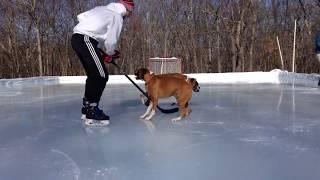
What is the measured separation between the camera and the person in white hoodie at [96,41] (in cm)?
344

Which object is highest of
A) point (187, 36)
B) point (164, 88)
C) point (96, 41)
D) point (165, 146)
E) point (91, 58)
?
point (187, 36)

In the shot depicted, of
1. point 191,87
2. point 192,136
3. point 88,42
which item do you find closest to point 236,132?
point 192,136

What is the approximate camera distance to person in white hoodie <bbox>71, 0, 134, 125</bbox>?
344 centimetres

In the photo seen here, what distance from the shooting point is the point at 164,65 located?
13664 mm

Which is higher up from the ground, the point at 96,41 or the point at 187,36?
the point at 187,36

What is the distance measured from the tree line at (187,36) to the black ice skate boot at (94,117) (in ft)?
57.0

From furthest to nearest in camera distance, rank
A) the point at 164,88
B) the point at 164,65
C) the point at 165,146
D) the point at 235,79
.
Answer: the point at 164,65
the point at 235,79
the point at 164,88
the point at 165,146

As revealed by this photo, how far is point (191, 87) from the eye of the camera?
394 cm

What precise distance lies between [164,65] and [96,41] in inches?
399

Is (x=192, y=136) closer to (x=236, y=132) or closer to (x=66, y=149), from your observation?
(x=236, y=132)

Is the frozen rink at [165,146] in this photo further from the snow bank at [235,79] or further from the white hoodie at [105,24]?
the snow bank at [235,79]

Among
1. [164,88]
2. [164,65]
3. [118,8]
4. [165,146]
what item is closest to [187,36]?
[164,65]

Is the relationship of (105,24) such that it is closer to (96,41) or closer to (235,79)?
(96,41)

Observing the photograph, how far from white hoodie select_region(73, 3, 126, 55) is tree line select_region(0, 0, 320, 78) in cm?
1742
